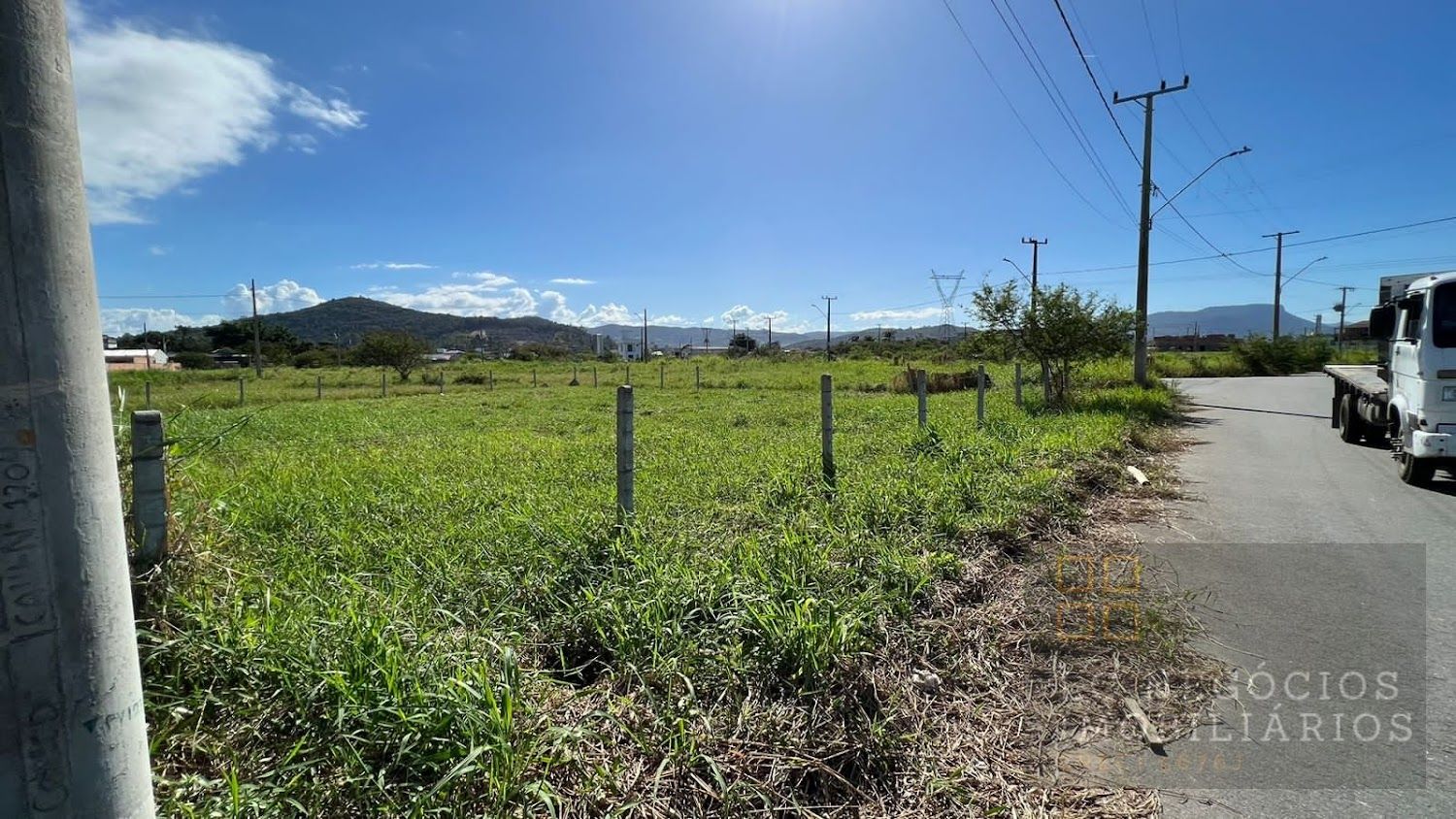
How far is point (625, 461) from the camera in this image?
4.57 m

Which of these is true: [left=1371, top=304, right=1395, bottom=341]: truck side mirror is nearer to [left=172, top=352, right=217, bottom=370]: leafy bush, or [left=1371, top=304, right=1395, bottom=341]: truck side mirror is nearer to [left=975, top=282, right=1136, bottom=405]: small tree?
[left=975, top=282, right=1136, bottom=405]: small tree

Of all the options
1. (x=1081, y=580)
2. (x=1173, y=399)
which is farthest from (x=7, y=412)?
(x=1173, y=399)

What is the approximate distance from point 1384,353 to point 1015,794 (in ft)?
36.5

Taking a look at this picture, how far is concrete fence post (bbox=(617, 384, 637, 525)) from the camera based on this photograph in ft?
15.0

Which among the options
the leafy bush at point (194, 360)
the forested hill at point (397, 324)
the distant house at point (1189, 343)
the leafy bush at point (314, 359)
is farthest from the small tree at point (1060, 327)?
the forested hill at point (397, 324)

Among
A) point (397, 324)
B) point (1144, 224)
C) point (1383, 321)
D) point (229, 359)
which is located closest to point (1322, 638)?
point (1383, 321)

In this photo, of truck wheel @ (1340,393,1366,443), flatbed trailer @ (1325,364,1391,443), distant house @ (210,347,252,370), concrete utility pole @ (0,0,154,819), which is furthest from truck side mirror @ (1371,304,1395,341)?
distant house @ (210,347,252,370)

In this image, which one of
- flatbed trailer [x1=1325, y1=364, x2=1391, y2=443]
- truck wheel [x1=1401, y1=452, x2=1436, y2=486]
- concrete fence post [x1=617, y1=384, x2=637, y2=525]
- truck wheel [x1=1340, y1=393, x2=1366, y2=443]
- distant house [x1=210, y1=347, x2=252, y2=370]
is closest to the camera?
concrete fence post [x1=617, y1=384, x2=637, y2=525]

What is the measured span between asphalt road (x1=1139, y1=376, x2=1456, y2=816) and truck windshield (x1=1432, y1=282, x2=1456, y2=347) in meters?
1.60

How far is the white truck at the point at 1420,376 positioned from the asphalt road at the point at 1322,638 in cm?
47

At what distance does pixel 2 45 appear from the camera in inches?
46.8

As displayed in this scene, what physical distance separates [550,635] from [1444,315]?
950cm

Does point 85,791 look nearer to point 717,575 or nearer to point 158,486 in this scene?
point 158,486
